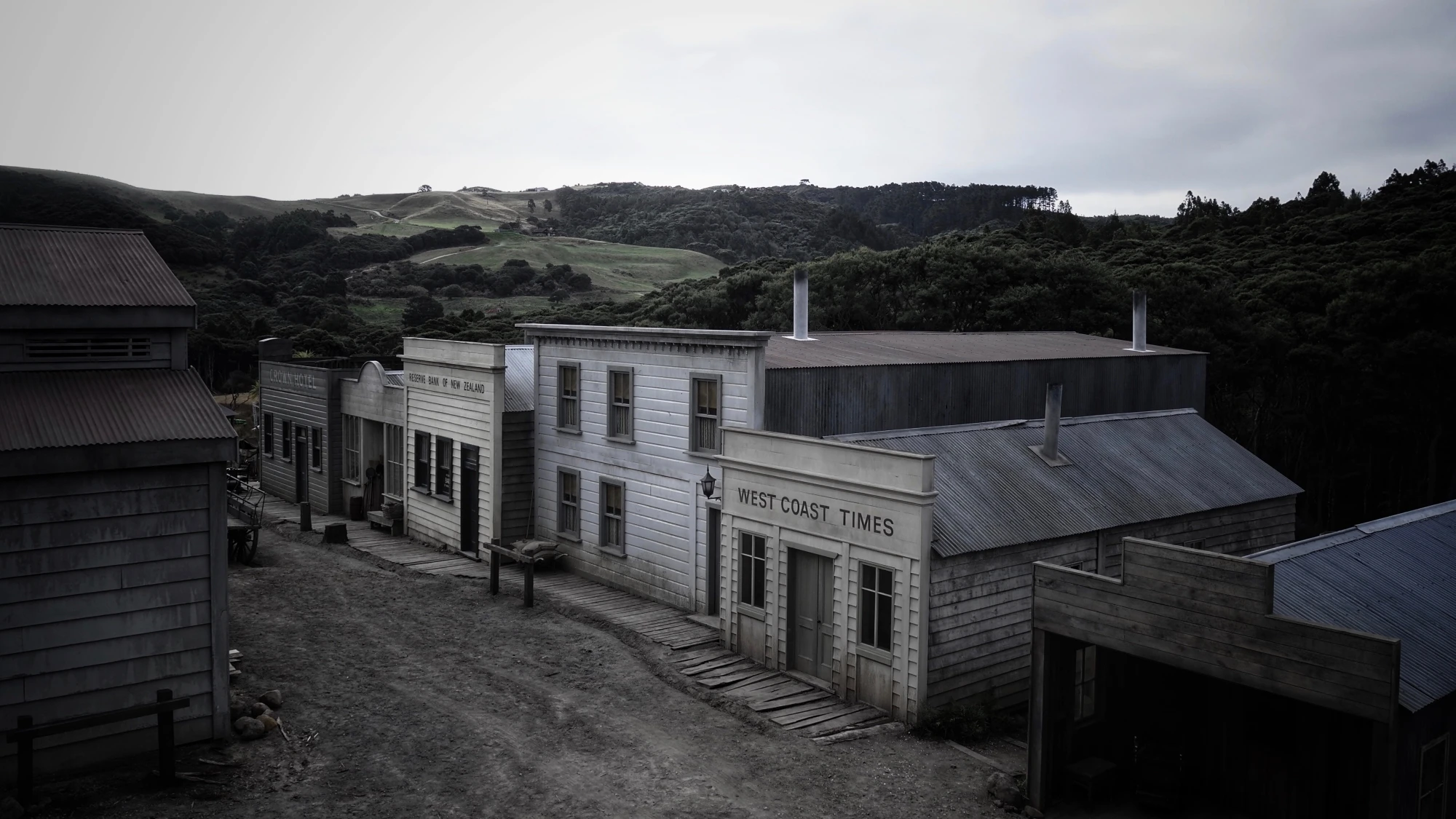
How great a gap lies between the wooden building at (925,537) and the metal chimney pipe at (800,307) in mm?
4342

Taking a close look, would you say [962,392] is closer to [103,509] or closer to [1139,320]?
[1139,320]

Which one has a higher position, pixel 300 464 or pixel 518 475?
pixel 518 475

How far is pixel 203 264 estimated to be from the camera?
84250 millimetres

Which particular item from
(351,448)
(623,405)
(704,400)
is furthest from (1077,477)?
(351,448)

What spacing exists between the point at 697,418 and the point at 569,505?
17.7ft

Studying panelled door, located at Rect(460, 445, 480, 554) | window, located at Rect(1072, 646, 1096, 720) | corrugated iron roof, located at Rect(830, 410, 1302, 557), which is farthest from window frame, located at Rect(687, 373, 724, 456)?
window, located at Rect(1072, 646, 1096, 720)

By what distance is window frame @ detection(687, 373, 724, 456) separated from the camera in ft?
65.0

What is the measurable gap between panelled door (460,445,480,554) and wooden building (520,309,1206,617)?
5.74 ft

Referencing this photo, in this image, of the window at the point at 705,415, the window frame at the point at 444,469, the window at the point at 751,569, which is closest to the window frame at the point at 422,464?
the window frame at the point at 444,469

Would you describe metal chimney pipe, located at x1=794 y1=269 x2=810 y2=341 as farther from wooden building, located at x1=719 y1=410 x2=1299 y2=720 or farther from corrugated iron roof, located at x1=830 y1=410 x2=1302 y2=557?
wooden building, located at x1=719 y1=410 x2=1299 y2=720

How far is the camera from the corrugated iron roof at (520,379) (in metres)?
25.2

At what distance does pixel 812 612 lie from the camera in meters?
16.8

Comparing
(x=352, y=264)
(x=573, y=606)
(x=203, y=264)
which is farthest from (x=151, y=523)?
(x=352, y=264)

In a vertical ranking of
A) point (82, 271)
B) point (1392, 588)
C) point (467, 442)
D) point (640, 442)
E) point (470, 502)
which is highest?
point (82, 271)
